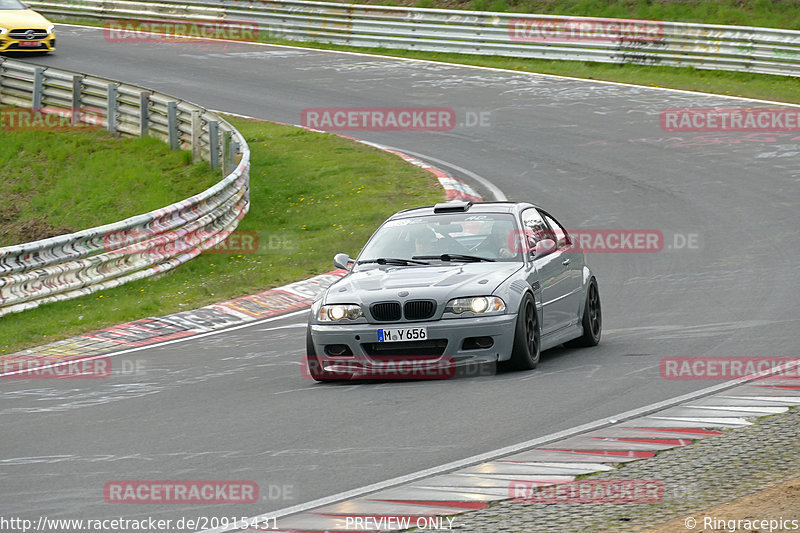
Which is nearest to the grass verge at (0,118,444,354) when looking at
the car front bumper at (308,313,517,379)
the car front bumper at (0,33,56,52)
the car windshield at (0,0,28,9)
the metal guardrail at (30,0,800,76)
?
the car front bumper at (308,313,517,379)

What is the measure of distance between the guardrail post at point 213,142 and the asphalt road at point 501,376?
14.3 ft

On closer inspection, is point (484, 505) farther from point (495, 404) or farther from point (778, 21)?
point (778, 21)

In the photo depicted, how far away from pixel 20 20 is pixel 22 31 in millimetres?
393

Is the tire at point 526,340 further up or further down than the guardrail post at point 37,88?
further up

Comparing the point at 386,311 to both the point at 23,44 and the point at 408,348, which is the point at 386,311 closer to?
the point at 408,348

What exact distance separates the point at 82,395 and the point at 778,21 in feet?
85.9

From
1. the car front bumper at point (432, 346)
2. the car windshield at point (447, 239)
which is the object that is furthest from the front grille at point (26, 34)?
the car front bumper at point (432, 346)

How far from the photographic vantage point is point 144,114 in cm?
2512

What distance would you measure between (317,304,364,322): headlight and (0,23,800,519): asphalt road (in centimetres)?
55

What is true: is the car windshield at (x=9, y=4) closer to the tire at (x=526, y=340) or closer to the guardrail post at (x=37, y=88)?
the guardrail post at (x=37, y=88)

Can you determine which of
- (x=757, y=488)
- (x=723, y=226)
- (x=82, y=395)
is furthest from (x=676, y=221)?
(x=757, y=488)

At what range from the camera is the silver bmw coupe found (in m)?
10.0

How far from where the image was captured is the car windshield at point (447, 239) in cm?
1102

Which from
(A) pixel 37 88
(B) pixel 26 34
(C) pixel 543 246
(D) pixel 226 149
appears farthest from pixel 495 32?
(C) pixel 543 246
